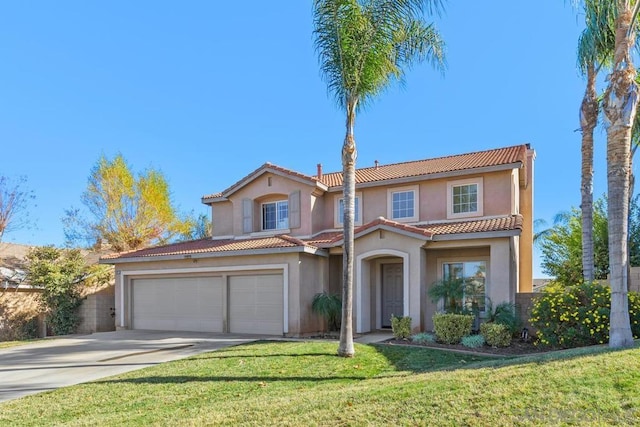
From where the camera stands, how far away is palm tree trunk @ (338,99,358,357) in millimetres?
11422

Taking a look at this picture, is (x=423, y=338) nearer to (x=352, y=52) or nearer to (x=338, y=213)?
(x=338, y=213)

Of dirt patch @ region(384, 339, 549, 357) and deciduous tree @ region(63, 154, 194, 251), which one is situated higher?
deciduous tree @ region(63, 154, 194, 251)

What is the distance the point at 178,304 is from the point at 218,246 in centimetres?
308

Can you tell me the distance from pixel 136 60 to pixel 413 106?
46.0ft

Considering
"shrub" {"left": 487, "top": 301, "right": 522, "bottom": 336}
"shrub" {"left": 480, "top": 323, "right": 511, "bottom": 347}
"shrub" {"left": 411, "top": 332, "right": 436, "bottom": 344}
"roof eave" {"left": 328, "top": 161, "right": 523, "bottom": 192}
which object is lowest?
"shrub" {"left": 411, "top": 332, "right": 436, "bottom": 344}

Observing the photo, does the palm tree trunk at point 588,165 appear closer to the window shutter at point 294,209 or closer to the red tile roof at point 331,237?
the red tile roof at point 331,237

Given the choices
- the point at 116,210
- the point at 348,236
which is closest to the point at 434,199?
the point at 348,236

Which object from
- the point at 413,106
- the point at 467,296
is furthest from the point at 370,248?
the point at 413,106

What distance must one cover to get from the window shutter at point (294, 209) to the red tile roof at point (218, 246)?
1379 mm

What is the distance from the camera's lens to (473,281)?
16.5m

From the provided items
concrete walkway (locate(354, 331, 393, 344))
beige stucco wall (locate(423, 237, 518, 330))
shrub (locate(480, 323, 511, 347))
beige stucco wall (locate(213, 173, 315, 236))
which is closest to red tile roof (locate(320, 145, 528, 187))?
beige stucco wall (locate(213, 173, 315, 236))

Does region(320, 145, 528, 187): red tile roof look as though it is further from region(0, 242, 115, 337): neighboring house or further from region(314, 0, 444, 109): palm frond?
region(0, 242, 115, 337): neighboring house

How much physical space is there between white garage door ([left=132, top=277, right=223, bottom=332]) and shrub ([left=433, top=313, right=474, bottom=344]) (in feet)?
29.9

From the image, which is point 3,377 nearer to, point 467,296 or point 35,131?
point 467,296
